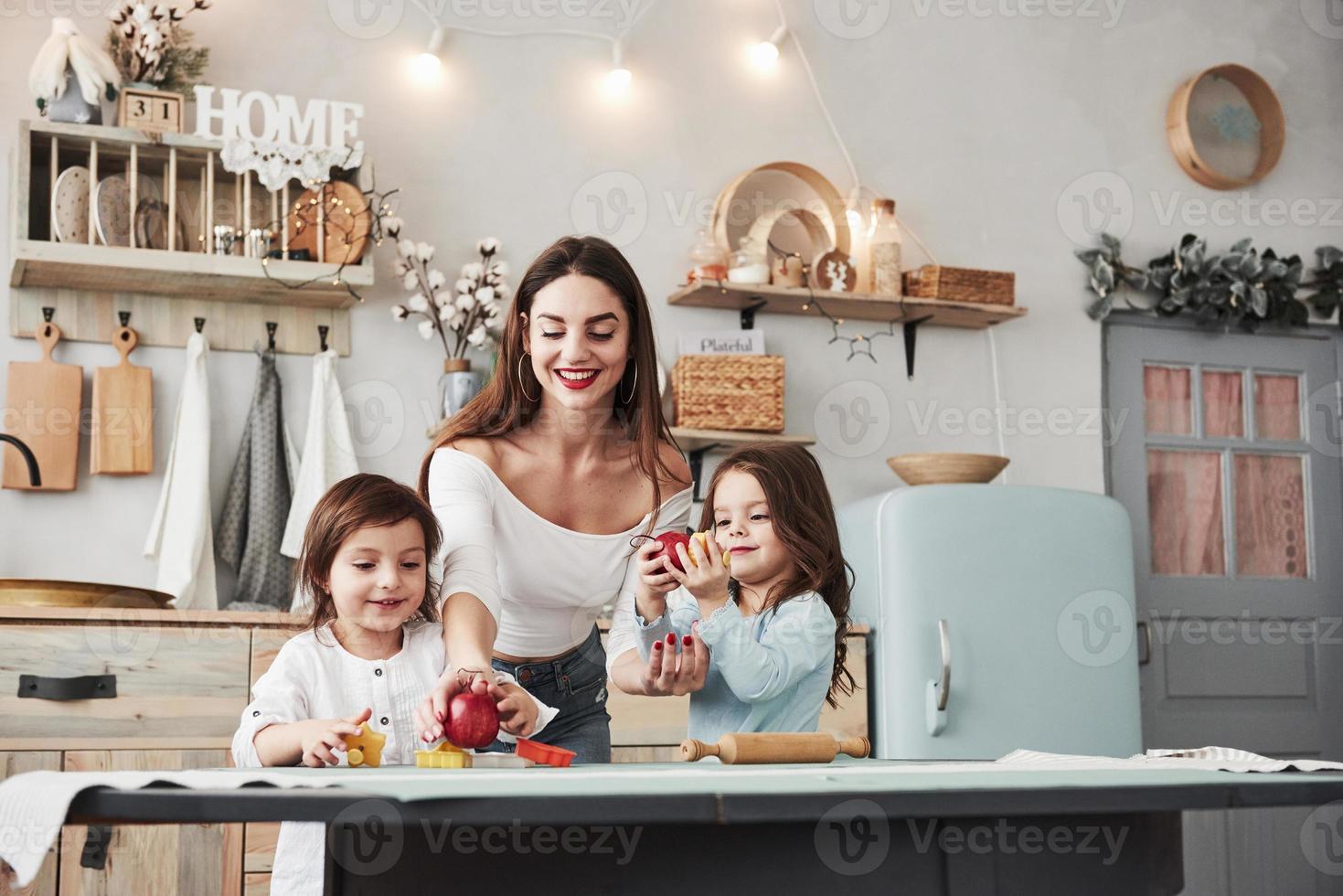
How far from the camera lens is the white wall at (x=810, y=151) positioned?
3303 mm

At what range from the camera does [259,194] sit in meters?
3.22

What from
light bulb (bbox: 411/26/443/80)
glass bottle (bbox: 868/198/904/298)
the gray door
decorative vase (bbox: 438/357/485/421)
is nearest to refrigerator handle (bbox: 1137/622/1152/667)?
the gray door

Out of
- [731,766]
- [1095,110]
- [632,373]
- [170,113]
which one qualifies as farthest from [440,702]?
[1095,110]

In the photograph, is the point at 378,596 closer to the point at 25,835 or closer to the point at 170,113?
the point at 25,835

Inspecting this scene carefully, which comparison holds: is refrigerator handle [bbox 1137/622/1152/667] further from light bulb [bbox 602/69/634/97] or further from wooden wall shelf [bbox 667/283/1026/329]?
light bulb [bbox 602/69/634/97]

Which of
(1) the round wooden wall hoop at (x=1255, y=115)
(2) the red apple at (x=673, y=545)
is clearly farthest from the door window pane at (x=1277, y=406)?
(2) the red apple at (x=673, y=545)

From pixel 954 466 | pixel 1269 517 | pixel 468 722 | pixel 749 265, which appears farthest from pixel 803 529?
pixel 1269 517

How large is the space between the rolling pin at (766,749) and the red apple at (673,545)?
262mm

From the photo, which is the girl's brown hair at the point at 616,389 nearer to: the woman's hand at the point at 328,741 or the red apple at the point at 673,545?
the red apple at the point at 673,545

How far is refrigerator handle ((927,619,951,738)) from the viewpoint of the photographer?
10.3 feet

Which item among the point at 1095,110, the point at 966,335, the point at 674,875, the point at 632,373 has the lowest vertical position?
the point at 674,875

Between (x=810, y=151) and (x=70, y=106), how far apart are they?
6.47 feet

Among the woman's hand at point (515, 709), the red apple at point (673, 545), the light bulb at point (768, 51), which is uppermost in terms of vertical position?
the light bulb at point (768, 51)

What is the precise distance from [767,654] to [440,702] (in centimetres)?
54
